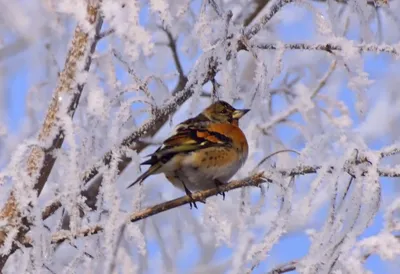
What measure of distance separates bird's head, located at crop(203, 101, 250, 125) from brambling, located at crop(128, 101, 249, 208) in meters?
0.27

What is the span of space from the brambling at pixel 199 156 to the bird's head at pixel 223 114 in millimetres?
267

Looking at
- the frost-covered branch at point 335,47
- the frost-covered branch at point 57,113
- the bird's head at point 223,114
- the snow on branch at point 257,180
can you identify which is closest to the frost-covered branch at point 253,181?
the snow on branch at point 257,180

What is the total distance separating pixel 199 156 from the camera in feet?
12.2

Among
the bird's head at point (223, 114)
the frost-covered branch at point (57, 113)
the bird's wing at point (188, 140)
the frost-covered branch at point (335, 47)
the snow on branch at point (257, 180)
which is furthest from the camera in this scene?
the bird's head at point (223, 114)

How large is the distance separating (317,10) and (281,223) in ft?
3.11

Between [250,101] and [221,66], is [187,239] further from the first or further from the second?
[221,66]

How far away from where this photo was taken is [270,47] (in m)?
2.83

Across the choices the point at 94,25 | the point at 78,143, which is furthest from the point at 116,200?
the point at 94,25

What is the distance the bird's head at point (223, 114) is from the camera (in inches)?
166

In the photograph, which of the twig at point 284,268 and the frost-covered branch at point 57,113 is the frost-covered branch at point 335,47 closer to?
the frost-covered branch at point 57,113

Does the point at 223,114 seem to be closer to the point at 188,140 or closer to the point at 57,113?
the point at 188,140

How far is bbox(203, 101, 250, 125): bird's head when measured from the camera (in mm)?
4227

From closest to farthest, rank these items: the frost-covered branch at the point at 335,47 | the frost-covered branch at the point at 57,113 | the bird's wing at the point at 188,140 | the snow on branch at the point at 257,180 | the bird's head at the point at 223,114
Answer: the snow on branch at the point at 257,180 → the frost-covered branch at the point at 57,113 → the frost-covered branch at the point at 335,47 → the bird's wing at the point at 188,140 → the bird's head at the point at 223,114

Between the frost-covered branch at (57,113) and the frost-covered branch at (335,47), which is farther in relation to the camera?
the frost-covered branch at (335,47)
